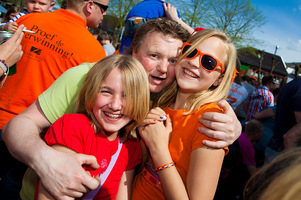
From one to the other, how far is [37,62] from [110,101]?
1080 millimetres

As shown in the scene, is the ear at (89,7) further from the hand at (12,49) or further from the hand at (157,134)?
the hand at (157,134)

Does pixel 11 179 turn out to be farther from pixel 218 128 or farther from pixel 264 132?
pixel 264 132

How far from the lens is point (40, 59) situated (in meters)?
2.14

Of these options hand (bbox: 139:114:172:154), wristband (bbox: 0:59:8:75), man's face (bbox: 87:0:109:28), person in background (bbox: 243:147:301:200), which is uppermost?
man's face (bbox: 87:0:109:28)

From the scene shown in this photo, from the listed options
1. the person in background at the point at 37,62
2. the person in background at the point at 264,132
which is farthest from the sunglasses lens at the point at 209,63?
the person in background at the point at 264,132

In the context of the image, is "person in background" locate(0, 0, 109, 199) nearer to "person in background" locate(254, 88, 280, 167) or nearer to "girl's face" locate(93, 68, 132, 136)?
"girl's face" locate(93, 68, 132, 136)

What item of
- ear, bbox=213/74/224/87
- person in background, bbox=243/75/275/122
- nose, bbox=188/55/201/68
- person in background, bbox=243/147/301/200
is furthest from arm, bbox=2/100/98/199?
person in background, bbox=243/75/275/122

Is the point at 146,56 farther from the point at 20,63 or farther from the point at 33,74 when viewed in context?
the point at 20,63

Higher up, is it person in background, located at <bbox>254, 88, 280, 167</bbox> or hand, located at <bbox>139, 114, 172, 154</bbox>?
hand, located at <bbox>139, 114, 172, 154</bbox>

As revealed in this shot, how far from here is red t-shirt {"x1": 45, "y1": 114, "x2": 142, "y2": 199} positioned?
4.60ft

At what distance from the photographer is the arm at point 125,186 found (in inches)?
68.4

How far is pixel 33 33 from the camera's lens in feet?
7.28

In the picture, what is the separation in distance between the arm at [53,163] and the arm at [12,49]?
80 centimetres

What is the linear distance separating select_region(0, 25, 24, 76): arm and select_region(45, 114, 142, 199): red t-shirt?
3.18 feet
